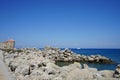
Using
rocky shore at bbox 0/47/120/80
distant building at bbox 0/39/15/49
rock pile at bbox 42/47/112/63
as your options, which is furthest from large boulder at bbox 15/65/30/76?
distant building at bbox 0/39/15/49

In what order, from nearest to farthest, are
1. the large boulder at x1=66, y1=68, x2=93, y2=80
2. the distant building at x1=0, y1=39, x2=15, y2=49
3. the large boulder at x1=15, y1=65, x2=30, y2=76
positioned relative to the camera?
the large boulder at x1=66, y1=68, x2=93, y2=80 → the large boulder at x1=15, y1=65, x2=30, y2=76 → the distant building at x1=0, y1=39, x2=15, y2=49

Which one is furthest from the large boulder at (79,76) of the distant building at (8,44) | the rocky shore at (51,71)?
the distant building at (8,44)

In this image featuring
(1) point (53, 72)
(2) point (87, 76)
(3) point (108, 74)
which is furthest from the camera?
(3) point (108, 74)

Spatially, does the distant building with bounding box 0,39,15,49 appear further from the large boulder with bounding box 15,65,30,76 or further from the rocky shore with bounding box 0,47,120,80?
the large boulder with bounding box 15,65,30,76

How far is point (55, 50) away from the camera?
129ft

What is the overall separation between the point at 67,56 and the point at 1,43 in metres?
12.8

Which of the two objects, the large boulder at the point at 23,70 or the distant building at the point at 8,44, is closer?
the large boulder at the point at 23,70

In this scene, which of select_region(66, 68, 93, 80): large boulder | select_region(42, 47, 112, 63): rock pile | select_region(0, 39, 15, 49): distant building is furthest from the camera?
select_region(0, 39, 15, 49): distant building

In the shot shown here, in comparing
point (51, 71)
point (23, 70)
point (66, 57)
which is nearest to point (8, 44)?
point (66, 57)

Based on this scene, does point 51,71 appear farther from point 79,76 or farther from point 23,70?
point 79,76

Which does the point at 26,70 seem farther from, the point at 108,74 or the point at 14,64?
the point at 108,74

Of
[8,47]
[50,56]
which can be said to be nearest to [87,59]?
[50,56]

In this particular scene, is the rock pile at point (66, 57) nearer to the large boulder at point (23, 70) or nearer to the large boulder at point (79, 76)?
the large boulder at point (23, 70)

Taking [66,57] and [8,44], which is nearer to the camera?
[66,57]
